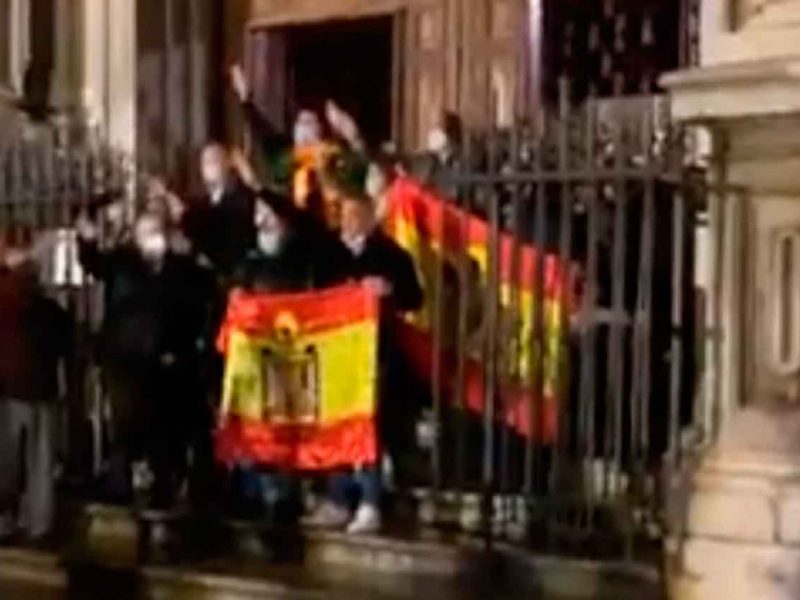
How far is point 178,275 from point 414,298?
4.40 ft

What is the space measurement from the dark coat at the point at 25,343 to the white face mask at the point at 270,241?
3.87 feet

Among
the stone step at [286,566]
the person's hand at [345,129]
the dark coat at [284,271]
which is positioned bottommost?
the stone step at [286,566]

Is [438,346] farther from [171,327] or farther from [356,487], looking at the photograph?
[171,327]

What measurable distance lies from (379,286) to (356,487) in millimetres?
1038

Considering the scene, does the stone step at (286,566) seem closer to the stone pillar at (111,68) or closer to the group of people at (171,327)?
the group of people at (171,327)

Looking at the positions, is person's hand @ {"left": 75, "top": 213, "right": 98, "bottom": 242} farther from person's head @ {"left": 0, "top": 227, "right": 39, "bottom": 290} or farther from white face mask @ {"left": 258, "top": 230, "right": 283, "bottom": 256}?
white face mask @ {"left": 258, "top": 230, "right": 283, "bottom": 256}

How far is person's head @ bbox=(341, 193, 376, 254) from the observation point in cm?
961

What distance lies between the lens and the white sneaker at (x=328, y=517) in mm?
9906

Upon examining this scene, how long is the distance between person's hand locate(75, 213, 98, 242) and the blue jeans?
1.87 m

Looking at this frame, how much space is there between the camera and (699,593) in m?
8.11

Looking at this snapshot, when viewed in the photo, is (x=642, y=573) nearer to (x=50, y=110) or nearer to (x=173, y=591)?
(x=173, y=591)

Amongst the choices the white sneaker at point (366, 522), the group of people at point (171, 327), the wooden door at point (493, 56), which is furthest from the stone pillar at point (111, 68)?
the white sneaker at point (366, 522)

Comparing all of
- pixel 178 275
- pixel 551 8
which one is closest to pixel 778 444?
pixel 178 275

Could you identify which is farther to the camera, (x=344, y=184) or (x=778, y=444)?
(x=344, y=184)
